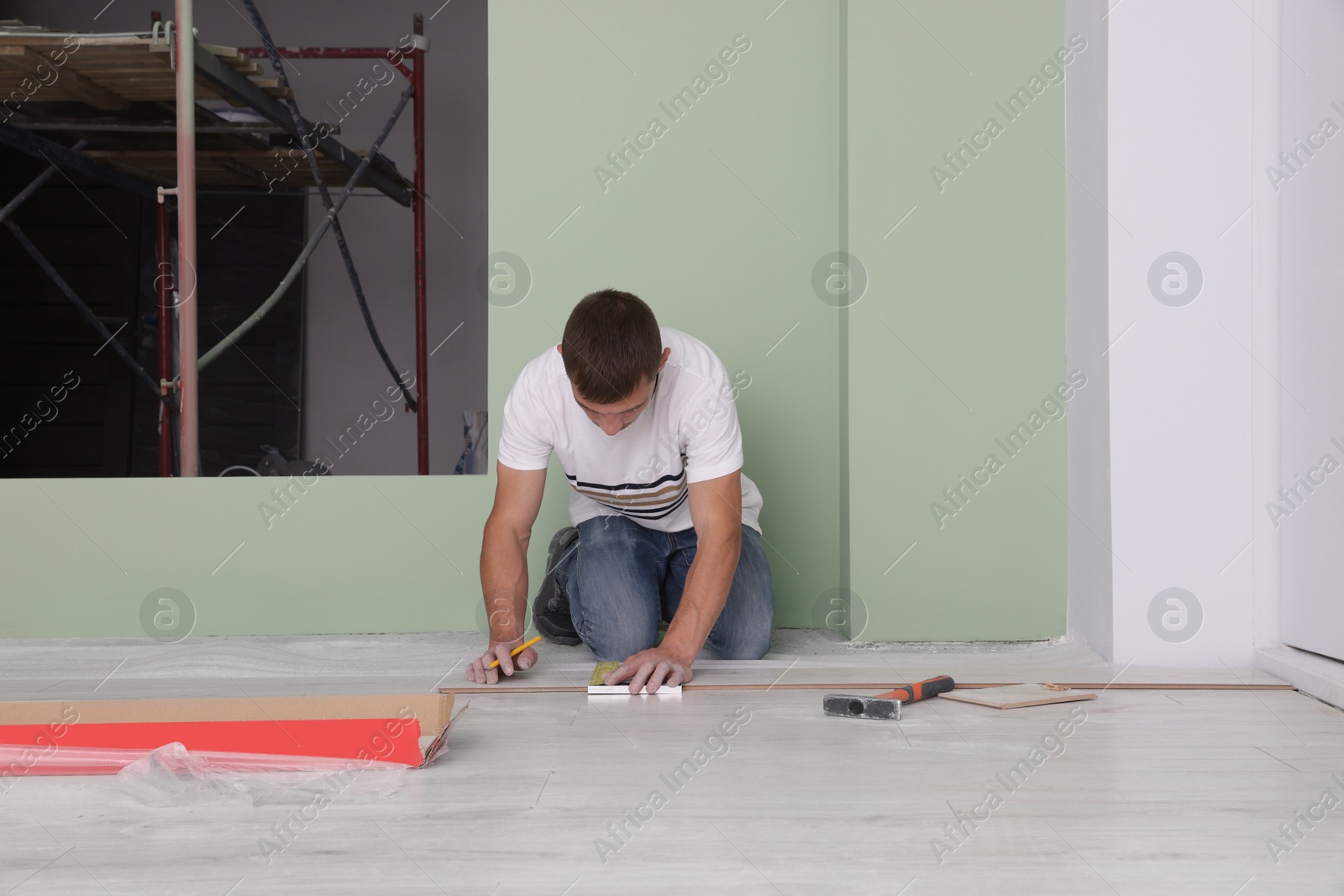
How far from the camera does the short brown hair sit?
1.75 meters

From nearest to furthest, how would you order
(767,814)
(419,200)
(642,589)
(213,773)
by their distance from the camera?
(767,814), (213,773), (642,589), (419,200)

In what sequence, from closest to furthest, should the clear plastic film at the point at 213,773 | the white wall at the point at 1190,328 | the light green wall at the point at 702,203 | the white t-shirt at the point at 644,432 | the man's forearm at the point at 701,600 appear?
the clear plastic film at the point at 213,773 < the man's forearm at the point at 701,600 < the white t-shirt at the point at 644,432 < the white wall at the point at 1190,328 < the light green wall at the point at 702,203

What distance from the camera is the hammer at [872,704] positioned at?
1.65m

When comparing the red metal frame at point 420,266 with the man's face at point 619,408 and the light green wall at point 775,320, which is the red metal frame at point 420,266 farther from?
the man's face at point 619,408

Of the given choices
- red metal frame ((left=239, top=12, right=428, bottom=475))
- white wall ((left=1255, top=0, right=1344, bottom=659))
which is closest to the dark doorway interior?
red metal frame ((left=239, top=12, right=428, bottom=475))

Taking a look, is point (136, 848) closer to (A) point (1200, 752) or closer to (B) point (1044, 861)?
(B) point (1044, 861)

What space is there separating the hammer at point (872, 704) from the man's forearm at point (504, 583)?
0.62 meters

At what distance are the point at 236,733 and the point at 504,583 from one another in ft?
2.15

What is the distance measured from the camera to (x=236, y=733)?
141 centimetres

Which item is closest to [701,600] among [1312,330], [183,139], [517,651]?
[517,651]

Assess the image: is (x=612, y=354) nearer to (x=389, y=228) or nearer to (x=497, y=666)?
(x=497, y=666)

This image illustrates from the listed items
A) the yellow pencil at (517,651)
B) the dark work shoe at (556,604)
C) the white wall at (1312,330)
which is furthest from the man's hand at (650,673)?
the white wall at (1312,330)

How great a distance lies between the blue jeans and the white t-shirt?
0.15 meters

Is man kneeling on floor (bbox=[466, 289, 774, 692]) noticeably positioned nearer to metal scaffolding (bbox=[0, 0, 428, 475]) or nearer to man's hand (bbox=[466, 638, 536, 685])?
man's hand (bbox=[466, 638, 536, 685])
